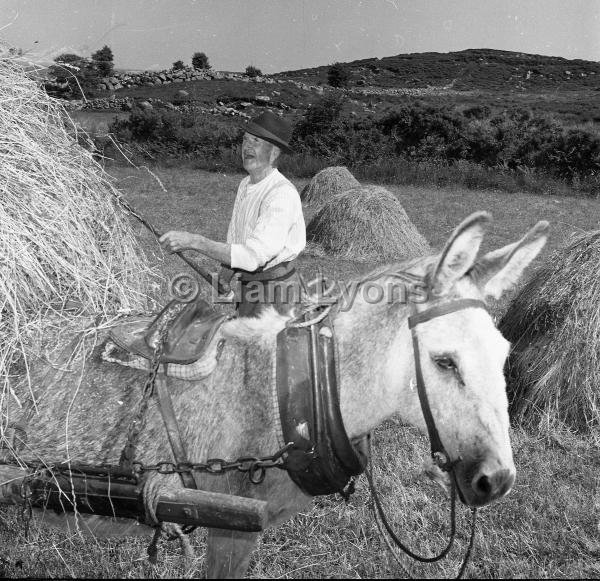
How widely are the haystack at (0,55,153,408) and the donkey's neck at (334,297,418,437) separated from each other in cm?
138

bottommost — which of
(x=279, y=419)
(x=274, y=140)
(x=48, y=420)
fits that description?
(x=48, y=420)

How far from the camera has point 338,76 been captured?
70.8 metres

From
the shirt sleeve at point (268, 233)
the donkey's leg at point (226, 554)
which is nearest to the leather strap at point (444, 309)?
the donkey's leg at point (226, 554)

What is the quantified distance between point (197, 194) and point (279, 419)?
2132cm

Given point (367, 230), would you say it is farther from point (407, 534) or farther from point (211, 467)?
point (211, 467)

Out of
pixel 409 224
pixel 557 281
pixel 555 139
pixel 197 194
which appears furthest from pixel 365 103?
pixel 557 281

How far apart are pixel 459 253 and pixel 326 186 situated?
1857 centimetres

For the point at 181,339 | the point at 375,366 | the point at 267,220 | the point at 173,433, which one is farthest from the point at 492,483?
the point at 267,220

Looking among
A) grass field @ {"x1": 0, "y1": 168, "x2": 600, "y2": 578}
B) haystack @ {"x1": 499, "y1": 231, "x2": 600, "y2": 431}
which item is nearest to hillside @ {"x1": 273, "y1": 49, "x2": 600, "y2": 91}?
haystack @ {"x1": 499, "y1": 231, "x2": 600, "y2": 431}

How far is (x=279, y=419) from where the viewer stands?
2311 millimetres

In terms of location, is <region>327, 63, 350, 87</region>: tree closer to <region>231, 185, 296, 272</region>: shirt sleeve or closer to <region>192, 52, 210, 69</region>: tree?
<region>192, 52, 210, 69</region>: tree

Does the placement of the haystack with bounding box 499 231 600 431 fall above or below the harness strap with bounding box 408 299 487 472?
below

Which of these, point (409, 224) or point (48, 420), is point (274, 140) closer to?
point (48, 420)

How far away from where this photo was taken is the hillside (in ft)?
227
